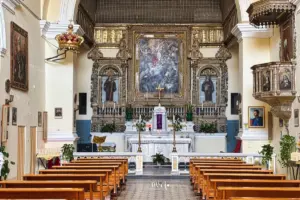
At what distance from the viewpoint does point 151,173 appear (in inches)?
695

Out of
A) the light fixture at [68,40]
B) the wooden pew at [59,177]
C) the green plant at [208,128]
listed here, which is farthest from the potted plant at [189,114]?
the wooden pew at [59,177]

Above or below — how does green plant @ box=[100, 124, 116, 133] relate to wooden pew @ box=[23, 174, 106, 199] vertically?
above

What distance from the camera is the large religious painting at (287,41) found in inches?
612

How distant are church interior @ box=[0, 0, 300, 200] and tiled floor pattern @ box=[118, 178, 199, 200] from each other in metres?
0.03

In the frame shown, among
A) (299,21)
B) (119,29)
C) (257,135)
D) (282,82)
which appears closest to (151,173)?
(257,135)

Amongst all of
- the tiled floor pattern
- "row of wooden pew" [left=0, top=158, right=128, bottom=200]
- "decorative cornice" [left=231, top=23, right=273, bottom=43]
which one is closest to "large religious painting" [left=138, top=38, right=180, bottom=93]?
"decorative cornice" [left=231, top=23, right=273, bottom=43]

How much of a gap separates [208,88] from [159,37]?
10.6 ft

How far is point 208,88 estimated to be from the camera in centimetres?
2350

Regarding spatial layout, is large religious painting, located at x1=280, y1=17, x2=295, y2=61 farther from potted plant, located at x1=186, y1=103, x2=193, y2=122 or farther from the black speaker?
the black speaker

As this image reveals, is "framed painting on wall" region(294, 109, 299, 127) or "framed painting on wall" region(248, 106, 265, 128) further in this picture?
"framed painting on wall" region(248, 106, 265, 128)

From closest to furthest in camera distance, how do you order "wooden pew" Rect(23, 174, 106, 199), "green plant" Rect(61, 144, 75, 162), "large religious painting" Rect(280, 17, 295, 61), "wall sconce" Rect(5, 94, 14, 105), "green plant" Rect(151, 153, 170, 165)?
"wooden pew" Rect(23, 174, 106, 199) < "wall sconce" Rect(5, 94, 14, 105) < "large religious painting" Rect(280, 17, 295, 61) < "green plant" Rect(61, 144, 75, 162) < "green plant" Rect(151, 153, 170, 165)

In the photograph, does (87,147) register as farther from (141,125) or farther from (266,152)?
(266,152)

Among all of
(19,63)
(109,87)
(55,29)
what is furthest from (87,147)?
(19,63)

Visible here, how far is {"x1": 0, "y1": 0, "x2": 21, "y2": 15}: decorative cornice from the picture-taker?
544 inches
